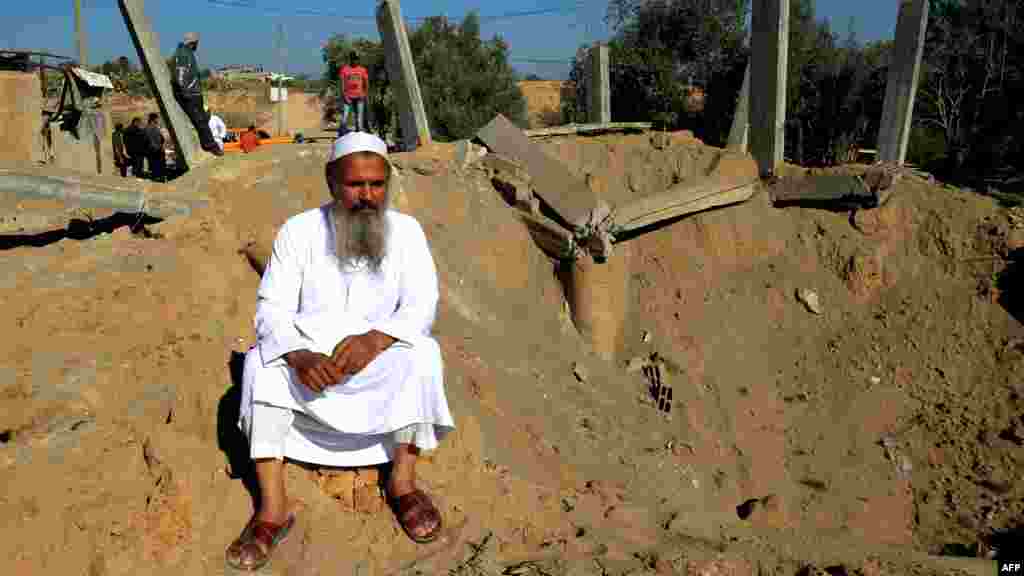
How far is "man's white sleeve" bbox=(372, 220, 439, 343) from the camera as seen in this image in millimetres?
3438

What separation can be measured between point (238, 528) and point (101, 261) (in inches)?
90.4

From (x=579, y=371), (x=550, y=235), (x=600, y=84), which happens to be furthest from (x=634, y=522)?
(x=600, y=84)

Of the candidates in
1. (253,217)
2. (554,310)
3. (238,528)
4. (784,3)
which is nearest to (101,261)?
(253,217)

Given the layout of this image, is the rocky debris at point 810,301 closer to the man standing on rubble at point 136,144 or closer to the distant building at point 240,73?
the man standing on rubble at point 136,144

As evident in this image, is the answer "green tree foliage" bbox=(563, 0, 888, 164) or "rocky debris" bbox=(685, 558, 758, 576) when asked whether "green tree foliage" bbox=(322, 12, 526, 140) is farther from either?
"rocky debris" bbox=(685, 558, 758, 576)

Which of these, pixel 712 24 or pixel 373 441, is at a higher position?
pixel 712 24

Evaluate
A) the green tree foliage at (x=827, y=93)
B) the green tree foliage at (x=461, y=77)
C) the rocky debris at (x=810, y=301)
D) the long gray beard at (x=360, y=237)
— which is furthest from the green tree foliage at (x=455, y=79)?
the long gray beard at (x=360, y=237)

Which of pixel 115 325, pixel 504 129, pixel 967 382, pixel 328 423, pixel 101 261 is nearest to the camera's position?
pixel 328 423

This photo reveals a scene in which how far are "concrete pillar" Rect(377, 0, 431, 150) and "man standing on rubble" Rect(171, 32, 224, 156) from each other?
1.83m

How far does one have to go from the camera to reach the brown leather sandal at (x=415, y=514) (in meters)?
3.39

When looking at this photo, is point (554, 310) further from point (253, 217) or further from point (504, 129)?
point (253, 217)

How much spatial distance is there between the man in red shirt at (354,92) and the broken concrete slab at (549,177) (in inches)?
107

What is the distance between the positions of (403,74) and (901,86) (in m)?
5.22

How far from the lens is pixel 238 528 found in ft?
11.1
